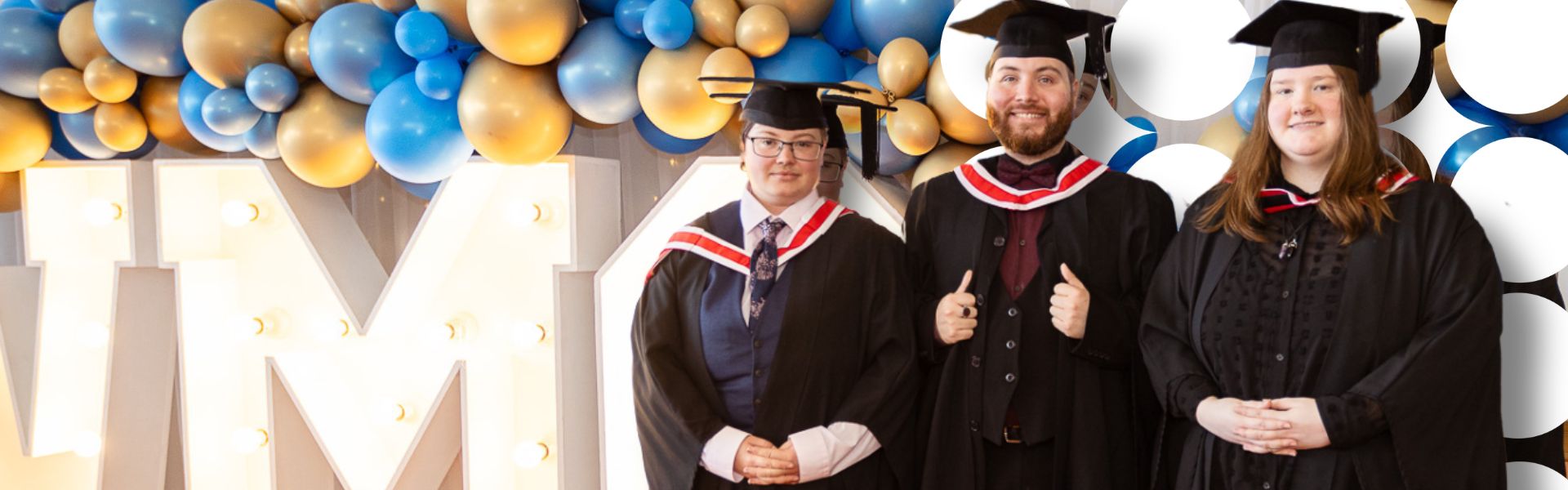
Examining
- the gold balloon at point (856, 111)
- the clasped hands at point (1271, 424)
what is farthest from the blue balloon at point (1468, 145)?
the gold balloon at point (856, 111)

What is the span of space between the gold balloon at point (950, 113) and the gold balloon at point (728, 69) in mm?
440

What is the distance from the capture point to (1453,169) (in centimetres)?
232

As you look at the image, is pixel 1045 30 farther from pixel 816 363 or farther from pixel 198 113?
pixel 198 113

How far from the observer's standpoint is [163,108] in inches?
140

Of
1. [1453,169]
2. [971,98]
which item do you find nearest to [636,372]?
[971,98]

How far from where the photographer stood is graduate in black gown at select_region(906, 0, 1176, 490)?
7.60ft

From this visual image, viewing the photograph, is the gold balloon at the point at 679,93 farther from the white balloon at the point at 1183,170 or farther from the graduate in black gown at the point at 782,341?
the white balloon at the point at 1183,170

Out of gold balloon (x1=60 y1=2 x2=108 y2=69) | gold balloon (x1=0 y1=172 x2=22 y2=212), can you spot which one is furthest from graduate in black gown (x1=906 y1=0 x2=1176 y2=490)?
gold balloon (x1=0 y1=172 x2=22 y2=212)

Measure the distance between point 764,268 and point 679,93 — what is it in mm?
640

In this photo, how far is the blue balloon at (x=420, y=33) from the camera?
2.99 m

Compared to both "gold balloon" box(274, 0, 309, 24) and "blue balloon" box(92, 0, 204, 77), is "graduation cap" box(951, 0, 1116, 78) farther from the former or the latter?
"blue balloon" box(92, 0, 204, 77)

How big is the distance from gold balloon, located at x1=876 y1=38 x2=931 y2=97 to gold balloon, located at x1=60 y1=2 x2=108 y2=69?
2.42m

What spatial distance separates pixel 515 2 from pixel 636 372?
39.3 inches

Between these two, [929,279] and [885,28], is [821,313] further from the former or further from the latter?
[885,28]
